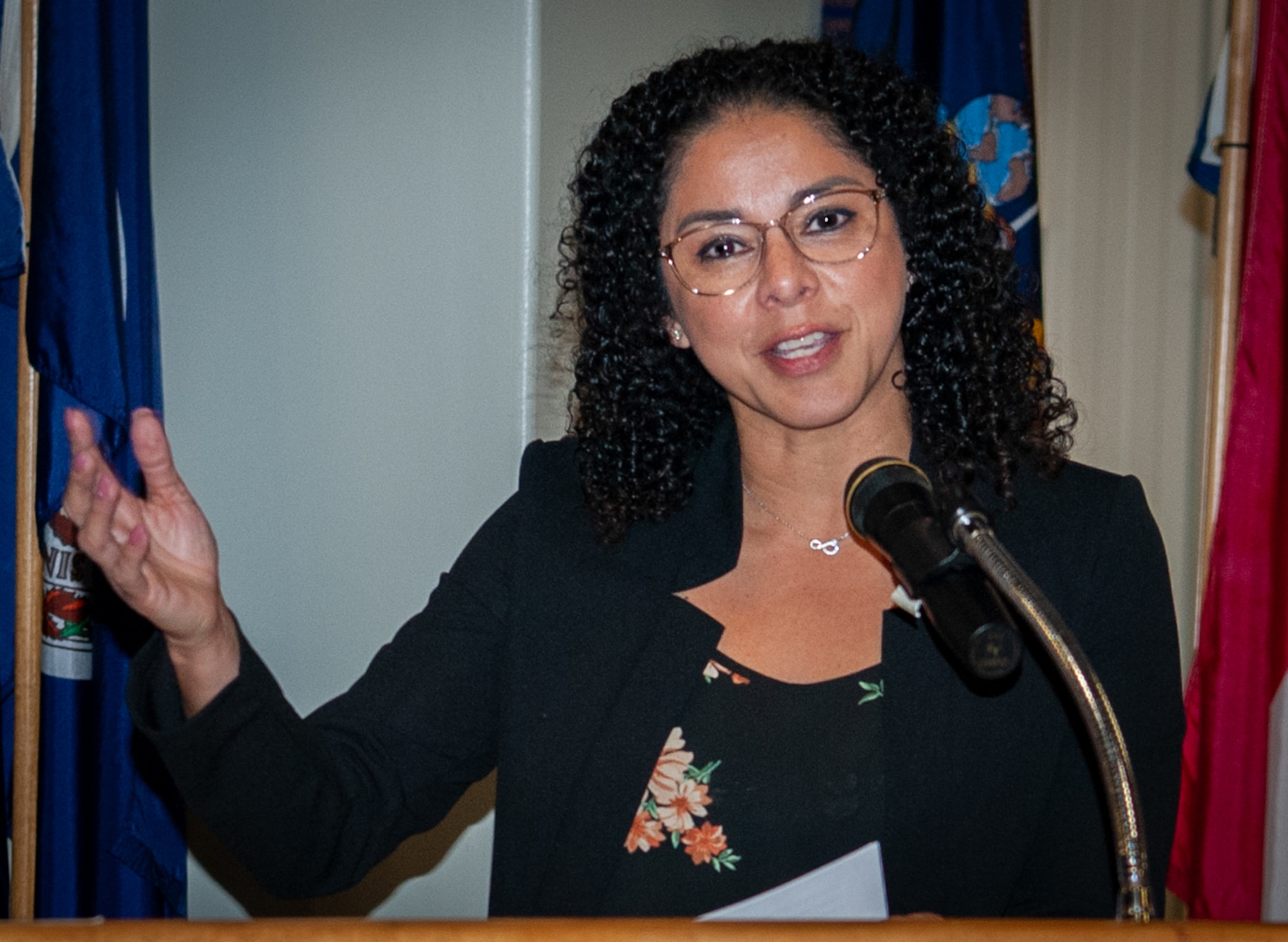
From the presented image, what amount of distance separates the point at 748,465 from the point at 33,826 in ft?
5.08

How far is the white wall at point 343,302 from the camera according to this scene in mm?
2291

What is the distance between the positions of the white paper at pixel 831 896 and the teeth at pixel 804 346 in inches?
26.1

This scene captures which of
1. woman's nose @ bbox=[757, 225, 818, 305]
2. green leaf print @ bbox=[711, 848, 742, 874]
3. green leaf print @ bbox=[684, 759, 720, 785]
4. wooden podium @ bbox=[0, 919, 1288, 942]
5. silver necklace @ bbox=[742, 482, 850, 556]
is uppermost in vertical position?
woman's nose @ bbox=[757, 225, 818, 305]

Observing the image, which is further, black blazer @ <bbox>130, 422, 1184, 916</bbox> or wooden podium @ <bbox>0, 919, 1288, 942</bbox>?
black blazer @ <bbox>130, 422, 1184, 916</bbox>

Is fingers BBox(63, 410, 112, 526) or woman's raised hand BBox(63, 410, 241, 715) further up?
fingers BBox(63, 410, 112, 526)

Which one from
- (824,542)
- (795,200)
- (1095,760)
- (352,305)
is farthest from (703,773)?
(352,305)

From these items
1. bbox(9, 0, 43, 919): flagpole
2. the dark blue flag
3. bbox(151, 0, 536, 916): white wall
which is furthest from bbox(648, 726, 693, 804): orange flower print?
the dark blue flag

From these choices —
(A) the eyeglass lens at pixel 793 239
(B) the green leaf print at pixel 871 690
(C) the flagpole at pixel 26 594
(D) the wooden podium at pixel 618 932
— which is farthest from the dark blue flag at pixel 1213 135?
(C) the flagpole at pixel 26 594

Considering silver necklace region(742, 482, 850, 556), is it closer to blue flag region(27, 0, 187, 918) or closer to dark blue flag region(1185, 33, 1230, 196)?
blue flag region(27, 0, 187, 918)

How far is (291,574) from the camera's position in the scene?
235 cm

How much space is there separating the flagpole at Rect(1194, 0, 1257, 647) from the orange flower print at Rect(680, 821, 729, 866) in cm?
139

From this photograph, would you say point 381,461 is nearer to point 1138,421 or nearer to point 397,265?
point 397,265

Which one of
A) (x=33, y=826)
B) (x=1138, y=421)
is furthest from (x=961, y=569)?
(x=1138, y=421)

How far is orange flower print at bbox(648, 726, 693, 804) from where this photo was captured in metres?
1.57
